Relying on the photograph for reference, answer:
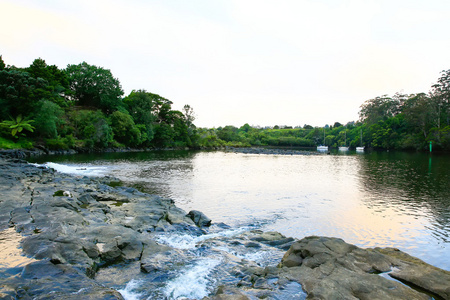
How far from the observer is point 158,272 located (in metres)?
6.57

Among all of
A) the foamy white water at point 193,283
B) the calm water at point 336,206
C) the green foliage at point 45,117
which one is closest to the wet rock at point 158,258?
the foamy white water at point 193,283

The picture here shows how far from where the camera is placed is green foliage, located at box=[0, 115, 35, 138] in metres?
38.1

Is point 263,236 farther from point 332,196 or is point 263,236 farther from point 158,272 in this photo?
point 332,196

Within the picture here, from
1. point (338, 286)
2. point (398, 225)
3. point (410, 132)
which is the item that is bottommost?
point (398, 225)

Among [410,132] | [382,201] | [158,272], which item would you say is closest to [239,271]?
[158,272]

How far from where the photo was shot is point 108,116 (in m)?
65.8

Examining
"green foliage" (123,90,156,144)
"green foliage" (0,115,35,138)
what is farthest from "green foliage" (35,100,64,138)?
"green foliage" (123,90,156,144)

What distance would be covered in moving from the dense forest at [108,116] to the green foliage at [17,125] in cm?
12

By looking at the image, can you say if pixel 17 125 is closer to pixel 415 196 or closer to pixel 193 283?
pixel 193 283

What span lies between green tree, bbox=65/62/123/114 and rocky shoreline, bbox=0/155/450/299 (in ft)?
203

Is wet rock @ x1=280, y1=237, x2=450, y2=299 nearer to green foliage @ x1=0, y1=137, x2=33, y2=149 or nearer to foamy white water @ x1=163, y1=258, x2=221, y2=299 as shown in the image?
foamy white water @ x1=163, y1=258, x2=221, y2=299

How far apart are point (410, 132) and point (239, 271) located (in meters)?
99.1

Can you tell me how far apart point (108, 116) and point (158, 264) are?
217 feet

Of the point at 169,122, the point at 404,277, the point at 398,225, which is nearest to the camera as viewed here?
the point at 404,277
